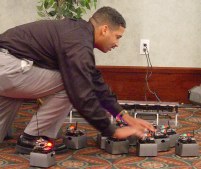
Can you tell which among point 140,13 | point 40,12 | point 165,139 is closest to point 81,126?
point 165,139

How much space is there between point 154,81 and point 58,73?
149 centimetres

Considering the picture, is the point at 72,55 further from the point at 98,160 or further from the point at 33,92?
the point at 98,160

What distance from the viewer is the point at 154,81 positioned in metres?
3.37

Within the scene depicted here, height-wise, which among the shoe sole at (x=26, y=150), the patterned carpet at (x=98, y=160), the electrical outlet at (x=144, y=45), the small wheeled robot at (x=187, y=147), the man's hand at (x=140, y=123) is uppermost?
the electrical outlet at (x=144, y=45)

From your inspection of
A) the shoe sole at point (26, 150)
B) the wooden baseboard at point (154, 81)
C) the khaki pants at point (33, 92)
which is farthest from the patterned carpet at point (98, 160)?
the wooden baseboard at point (154, 81)

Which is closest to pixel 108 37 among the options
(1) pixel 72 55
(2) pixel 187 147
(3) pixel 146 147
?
(1) pixel 72 55

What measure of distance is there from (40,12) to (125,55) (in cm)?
76

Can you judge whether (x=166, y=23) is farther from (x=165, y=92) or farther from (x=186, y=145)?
(x=186, y=145)

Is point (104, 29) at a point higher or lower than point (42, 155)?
higher

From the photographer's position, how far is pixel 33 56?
76.7 inches

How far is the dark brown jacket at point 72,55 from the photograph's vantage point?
1690mm

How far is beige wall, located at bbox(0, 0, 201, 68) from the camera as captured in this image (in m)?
3.30

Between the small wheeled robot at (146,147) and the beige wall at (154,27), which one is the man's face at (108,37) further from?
the beige wall at (154,27)

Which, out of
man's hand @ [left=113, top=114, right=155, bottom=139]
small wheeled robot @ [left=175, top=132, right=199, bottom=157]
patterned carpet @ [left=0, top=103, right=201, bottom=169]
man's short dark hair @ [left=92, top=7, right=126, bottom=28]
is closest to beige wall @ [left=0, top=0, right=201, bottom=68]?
patterned carpet @ [left=0, top=103, right=201, bottom=169]
